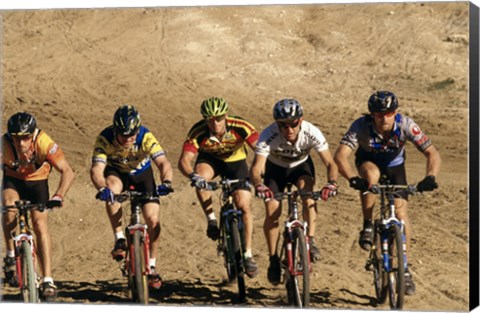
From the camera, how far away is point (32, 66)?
3216 cm

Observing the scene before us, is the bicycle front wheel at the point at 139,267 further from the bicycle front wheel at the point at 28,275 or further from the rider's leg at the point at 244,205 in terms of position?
the rider's leg at the point at 244,205

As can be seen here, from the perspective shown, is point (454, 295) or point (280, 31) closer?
point (454, 295)

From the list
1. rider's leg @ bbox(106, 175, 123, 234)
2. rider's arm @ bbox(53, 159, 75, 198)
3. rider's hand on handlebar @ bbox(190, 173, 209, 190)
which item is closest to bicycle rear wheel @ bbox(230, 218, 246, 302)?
rider's hand on handlebar @ bbox(190, 173, 209, 190)

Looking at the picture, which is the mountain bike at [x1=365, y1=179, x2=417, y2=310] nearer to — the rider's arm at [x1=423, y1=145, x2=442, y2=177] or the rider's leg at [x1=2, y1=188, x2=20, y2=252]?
the rider's arm at [x1=423, y1=145, x2=442, y2=177]

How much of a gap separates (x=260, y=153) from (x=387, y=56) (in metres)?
16.1

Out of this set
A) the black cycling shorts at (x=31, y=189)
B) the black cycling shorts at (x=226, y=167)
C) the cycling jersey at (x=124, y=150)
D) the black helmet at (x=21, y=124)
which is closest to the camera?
the black helmet at (x=21, y=124)

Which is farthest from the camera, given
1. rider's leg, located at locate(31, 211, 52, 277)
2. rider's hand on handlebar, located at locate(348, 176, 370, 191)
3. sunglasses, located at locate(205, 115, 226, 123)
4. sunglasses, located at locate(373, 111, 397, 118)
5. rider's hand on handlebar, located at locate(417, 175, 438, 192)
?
sunglasses, located at locate(205, 115, 226, 123)

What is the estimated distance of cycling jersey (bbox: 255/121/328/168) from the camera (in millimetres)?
15984

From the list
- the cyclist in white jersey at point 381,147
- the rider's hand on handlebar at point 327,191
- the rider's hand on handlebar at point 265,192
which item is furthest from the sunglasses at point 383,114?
the rider's hand on handlebar at point 265,192

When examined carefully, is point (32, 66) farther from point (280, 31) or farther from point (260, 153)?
point (260, 153)

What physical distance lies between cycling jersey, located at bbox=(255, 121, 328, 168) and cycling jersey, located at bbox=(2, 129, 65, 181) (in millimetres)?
2576

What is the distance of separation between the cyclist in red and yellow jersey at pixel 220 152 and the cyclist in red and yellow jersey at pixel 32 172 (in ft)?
5.40

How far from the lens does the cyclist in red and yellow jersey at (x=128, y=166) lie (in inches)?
621

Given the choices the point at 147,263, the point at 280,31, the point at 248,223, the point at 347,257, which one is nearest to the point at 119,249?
the point at 147,263
